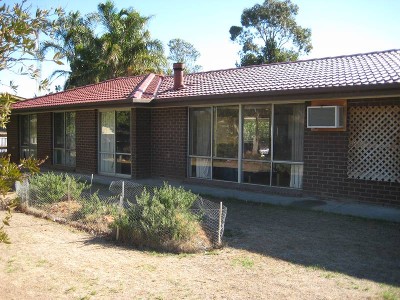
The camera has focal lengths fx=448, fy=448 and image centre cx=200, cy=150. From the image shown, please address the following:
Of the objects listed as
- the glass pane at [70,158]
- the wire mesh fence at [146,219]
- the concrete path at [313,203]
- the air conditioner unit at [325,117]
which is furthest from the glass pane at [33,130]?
the air conditioner unit at [325,117]

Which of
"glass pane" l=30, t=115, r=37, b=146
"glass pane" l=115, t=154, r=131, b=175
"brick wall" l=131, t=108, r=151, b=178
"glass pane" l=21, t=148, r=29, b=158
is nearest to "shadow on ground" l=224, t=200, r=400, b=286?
"brick wall" l=131, t=108, r=151, b=178

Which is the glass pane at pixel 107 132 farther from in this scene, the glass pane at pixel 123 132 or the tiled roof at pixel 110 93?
the tiled roof at pixel 110 93

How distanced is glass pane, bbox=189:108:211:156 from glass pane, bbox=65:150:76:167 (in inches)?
227

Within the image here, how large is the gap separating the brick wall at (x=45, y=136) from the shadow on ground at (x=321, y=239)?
1054 cm

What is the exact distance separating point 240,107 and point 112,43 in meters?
16.4

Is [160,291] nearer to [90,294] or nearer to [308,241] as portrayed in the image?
[90,294]

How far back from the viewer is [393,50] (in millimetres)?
13422

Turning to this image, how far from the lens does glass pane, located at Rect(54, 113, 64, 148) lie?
58.2ft

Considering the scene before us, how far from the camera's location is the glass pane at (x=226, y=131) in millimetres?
12672

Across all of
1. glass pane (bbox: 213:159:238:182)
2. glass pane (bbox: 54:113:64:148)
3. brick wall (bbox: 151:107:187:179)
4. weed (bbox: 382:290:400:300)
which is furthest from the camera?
glass pane (bbox: 54:113:64:148)

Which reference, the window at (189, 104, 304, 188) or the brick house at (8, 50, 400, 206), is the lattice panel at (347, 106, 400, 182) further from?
the window at (189, 104, 304, 188)

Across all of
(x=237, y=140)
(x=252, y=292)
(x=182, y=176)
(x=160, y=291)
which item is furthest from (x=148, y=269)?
(x=182, y=176)

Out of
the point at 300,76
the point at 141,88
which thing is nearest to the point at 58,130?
the point at 141,88

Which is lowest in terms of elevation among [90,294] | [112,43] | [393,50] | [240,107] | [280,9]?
[90,294]
